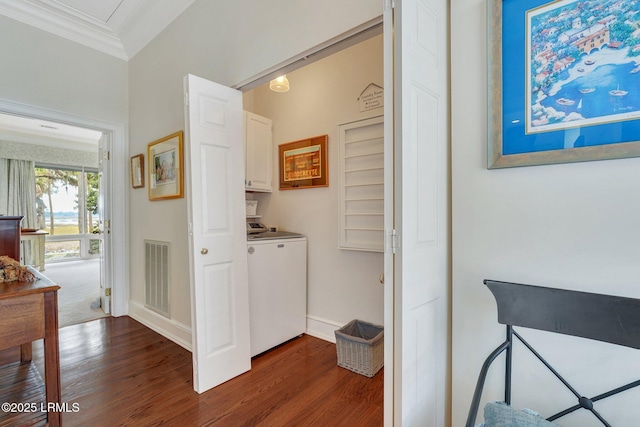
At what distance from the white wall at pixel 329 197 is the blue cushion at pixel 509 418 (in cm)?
142

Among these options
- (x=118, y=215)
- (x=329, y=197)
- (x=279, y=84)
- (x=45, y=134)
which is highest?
(x=45, y=134)

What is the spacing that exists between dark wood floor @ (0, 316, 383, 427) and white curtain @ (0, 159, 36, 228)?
5362mm

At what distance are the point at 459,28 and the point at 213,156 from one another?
1569mm

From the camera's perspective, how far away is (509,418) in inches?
33.1

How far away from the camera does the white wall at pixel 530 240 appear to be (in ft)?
3.05

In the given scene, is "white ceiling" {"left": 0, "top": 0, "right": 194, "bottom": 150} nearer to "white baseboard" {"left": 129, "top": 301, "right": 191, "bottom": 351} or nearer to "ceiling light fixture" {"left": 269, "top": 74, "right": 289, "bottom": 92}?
"ceiling light fixture" {"left": 269, "top": 74, "right": 289, "bottom": 92}

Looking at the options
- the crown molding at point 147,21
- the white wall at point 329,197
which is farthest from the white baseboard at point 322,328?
the crown molding at point 147,21

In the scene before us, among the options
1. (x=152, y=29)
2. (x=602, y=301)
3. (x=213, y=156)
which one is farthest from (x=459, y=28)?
(x=152, y=29)

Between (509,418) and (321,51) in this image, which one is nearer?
(509,418)

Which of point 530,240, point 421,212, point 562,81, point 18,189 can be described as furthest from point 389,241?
point 18,189

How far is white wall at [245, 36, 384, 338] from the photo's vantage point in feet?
7.82

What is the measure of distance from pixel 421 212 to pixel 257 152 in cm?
210

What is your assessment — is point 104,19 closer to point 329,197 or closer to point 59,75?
point 59,75

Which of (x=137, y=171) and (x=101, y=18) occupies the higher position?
(x=101, y=18)
